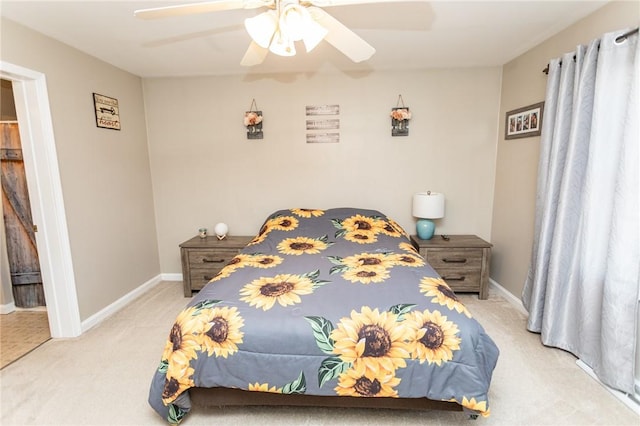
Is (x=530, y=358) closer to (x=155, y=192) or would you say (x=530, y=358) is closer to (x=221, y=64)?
(x=221, y=64)

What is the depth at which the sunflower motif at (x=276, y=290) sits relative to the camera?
1713mm

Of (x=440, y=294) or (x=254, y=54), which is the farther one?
(x=254, y=54)

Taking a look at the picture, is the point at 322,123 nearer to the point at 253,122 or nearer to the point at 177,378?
the point at 253,122

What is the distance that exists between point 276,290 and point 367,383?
680 millimetres

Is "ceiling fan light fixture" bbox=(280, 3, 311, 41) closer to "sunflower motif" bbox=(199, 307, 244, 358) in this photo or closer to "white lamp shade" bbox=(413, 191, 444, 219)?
"sunflower motif" bbox=(199, 307, 244, 358)

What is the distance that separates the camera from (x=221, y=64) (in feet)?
10.1

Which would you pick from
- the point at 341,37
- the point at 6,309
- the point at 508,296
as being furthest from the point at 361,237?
the point at 6,309

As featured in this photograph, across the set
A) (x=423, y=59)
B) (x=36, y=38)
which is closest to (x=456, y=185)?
(x=423, y=59)


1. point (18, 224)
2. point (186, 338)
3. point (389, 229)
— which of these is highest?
point (18, 224)

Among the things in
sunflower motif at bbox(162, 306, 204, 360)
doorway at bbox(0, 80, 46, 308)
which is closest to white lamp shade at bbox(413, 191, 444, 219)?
sunflower motif at bbox(162, 306, 204, 360)

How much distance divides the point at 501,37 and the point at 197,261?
3.36 metres

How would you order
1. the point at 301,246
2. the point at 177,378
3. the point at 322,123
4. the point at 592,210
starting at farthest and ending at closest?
the point at 322,123
the point at 301,246
the point at 592,210
the point at 177,378

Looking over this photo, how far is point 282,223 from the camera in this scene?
315 centimetres

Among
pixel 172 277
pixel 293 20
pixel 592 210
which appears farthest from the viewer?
pixel 172 277
